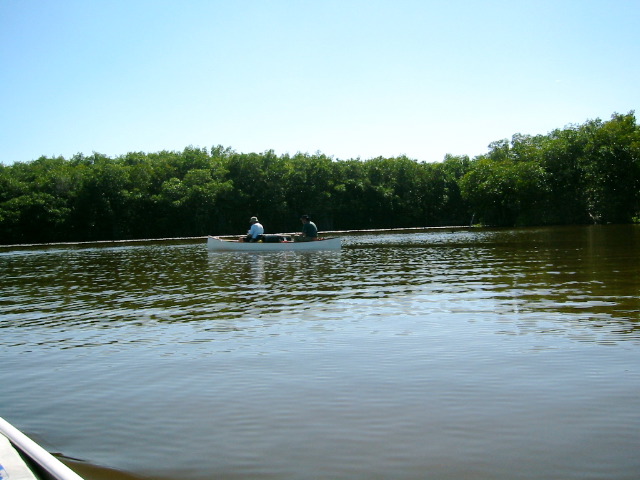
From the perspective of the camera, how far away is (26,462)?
165 inches

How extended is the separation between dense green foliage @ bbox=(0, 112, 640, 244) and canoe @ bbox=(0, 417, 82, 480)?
68.6 meters

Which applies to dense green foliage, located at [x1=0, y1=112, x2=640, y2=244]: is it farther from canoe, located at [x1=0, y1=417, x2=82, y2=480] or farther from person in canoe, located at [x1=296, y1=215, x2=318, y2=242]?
canoe, located at [x1=0, y1=417, x2=82, y2=480]

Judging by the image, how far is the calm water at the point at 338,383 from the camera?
521 cm

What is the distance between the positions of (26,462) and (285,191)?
81.6 meters

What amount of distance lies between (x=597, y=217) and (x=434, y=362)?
242ft

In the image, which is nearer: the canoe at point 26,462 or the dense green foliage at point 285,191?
the canoe at point 26,462

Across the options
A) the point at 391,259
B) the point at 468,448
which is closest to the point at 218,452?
the point at 468,448

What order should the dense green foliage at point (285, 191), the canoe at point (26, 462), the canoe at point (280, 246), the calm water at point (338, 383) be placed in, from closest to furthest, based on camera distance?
the canoe at point (26, 462)
the calm water at point (338, 383)
the canoe at point (280, 246)
the dense green foliage at point (285, 191)

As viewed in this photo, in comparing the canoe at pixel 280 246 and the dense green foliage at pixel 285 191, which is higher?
the dense green foliage at pixel 285 191

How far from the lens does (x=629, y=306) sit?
12133 millimetres

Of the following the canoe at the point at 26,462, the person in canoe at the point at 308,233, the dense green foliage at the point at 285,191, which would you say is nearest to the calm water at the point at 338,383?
the canoe at the point at 26,462

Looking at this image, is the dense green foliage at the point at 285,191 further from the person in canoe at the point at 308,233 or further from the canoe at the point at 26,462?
the canoe at the point at 26,462

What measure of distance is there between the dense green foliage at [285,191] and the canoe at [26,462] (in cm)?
6855

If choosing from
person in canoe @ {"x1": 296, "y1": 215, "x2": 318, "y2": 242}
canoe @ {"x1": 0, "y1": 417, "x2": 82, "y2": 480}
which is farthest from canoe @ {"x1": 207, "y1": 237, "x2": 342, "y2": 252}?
canoe @ {"x1": 0, "y1": 417, "x2": 82, "y2": 480}
